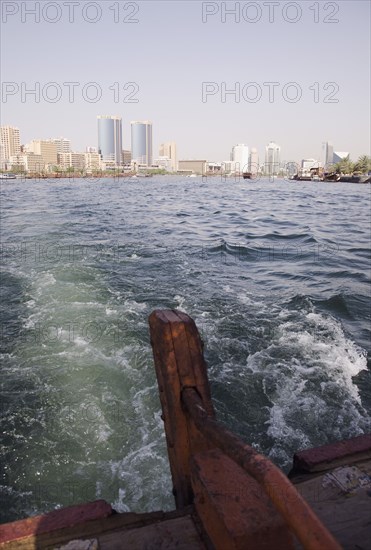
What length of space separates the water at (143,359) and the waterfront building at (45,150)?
193 meters

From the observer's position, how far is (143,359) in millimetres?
5992

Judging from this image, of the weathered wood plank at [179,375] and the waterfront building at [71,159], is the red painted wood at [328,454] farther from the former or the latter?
the waterfront building at [71,159]

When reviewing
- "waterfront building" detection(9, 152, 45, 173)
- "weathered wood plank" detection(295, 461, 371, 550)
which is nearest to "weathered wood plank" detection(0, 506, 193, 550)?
"weathered wood plank" detection(295, 461, 371, 550)

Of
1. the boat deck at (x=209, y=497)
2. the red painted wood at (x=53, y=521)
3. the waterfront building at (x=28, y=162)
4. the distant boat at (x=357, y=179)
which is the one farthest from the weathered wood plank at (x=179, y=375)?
the waterfront building at (x=28, y=162)

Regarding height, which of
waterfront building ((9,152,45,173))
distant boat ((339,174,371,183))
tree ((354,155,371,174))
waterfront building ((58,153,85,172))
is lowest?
distant boat ((339,174,371,183))

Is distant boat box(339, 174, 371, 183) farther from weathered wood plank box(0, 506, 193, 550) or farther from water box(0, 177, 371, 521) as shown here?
weathered wood plank box(0, 506, 193, 550)

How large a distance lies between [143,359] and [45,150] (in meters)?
206

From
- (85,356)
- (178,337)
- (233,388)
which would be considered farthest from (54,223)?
(178,337)

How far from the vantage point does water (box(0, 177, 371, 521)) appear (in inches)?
159

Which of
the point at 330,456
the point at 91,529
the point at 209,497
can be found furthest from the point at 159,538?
the point at 330,456

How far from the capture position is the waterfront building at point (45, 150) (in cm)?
18812

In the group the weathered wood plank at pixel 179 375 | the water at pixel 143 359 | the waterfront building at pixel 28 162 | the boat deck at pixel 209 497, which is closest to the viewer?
the boat deck at pixel 209 497

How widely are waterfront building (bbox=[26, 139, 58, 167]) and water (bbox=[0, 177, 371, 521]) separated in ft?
632

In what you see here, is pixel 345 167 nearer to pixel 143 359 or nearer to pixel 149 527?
pixel 143 359
